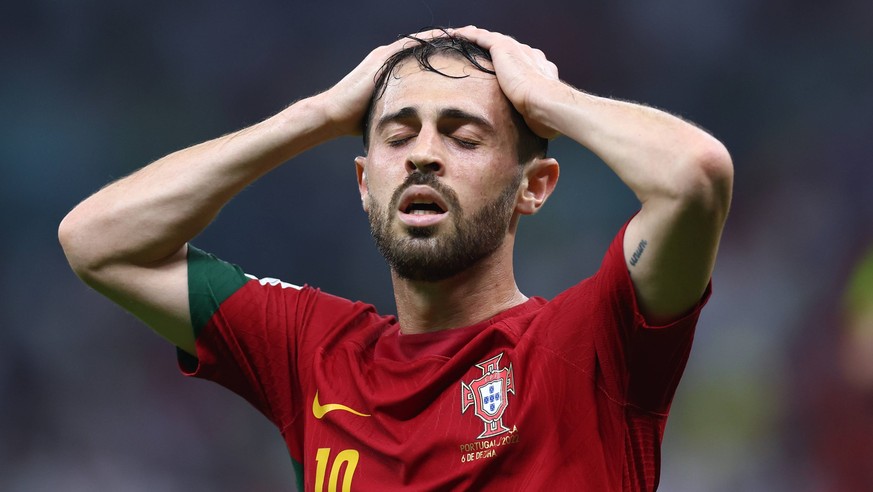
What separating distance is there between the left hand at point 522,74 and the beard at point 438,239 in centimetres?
23

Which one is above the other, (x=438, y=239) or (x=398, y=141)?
(x=398, y=141)

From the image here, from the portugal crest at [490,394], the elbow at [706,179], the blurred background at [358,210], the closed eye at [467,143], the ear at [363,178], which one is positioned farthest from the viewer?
the blurred background at [358,210]

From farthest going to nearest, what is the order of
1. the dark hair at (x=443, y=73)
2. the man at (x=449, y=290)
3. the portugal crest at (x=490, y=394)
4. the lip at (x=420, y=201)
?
the dark hair at (x=443, y=73) < the lip at (x=420, y=201) < the portugal crest at (x=490, y=394) < the man at (x=449, y=290)

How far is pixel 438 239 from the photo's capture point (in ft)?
8.93

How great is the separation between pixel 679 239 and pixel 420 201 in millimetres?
760

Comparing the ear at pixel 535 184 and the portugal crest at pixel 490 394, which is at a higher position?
the ear at pixel 535 184

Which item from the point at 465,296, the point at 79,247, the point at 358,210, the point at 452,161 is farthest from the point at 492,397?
the point at 358,210

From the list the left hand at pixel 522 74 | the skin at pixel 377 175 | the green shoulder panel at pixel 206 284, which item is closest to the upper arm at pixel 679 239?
the skin at pixel 377 175

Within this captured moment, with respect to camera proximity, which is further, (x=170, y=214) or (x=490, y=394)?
(x=170, y=214)

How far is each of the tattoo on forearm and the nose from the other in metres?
0.63

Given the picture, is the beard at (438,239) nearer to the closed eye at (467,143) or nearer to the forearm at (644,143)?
the closed eye at (467,143)

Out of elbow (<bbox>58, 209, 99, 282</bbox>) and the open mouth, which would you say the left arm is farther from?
elbow (<bbox>58, 209, 99, 282</bbox>)

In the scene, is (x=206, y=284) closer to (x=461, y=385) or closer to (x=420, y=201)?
(x=420, y=201)

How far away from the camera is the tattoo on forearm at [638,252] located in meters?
2.32
